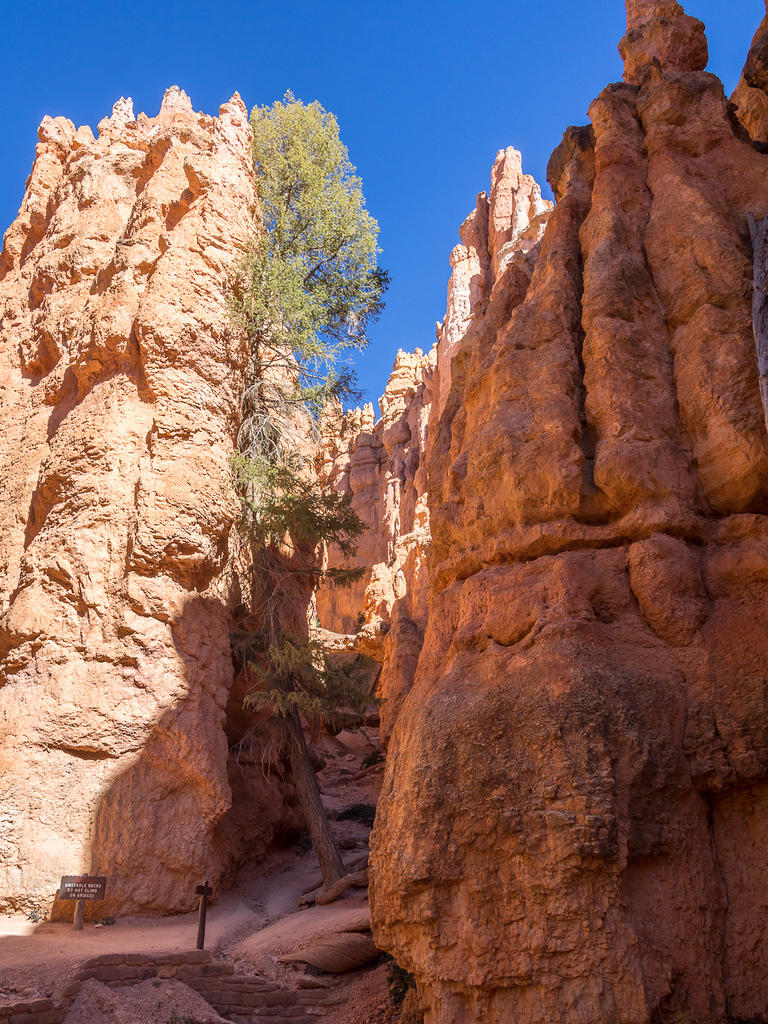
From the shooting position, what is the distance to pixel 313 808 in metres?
14.1

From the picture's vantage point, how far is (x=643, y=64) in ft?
38.6

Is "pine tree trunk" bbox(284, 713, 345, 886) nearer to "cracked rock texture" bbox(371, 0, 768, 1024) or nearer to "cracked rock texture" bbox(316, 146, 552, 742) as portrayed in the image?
"cracked rock texture" bbox(371, 0, 768, 1024)

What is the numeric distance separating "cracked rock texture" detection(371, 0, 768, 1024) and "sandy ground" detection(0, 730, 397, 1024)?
121 inches

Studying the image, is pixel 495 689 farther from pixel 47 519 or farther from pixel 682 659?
pixel 47 519

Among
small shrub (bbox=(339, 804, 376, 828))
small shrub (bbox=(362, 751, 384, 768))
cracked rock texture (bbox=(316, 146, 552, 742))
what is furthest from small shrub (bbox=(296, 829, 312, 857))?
cracked rock texture (bbox=(316, 146, 552, 742))

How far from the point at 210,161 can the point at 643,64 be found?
998cm

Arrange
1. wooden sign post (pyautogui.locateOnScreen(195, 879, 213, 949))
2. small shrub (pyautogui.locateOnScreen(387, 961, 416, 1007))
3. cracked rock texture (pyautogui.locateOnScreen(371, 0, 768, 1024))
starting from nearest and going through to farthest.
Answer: cracked rock texture (pyautogui.locateOnScreen(371, 0, 768, 1024))
small shrub (pyautogui.locateOnScreen(387, 961, 416, 1007))
wooden sign post (pyautogui.locateOnScreen(195, 879, 213, 949))

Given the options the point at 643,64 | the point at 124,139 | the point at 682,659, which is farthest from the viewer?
the point at 124,139

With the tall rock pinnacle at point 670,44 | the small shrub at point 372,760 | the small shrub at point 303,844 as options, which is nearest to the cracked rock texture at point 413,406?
→ the small shrub at point 372,760

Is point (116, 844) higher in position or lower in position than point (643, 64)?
lower

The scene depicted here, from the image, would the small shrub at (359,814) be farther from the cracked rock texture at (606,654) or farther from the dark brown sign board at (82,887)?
the cracked rock texture at (606,654)

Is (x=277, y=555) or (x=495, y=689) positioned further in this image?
(x=277, y=555)

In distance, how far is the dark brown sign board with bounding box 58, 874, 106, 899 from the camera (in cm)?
990

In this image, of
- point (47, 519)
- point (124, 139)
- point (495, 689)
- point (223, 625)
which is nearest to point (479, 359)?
point (495, 689)
